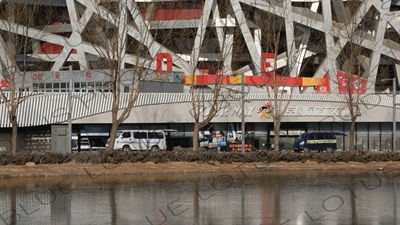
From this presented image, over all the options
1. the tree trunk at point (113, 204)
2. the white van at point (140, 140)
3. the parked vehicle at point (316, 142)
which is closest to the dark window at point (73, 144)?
the white van at point (140, 140)

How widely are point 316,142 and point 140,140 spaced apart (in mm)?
11826

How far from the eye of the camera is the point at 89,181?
28078mm

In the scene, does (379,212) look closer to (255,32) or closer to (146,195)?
(146,195)

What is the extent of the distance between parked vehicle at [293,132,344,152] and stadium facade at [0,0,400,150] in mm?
3499

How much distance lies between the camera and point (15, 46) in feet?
125

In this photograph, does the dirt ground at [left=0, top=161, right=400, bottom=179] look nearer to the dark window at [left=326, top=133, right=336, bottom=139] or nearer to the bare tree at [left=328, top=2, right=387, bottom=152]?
the bare tree at [left=328, top=2, right=387, bottom=152]

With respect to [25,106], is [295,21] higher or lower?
higher

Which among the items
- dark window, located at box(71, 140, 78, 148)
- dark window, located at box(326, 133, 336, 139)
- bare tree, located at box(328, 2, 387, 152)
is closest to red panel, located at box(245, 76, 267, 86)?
bare tree, located at box(328, 2, 387, 152)

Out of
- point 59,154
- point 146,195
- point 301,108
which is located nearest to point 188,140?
point 301,108

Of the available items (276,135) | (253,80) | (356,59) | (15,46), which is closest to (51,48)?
(253,80)

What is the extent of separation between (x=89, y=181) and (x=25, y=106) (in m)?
21.1

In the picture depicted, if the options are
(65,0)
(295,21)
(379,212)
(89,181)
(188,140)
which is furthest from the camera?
(65,0)

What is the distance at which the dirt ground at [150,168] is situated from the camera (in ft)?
102

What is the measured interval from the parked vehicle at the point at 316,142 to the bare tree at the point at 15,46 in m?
18.2
